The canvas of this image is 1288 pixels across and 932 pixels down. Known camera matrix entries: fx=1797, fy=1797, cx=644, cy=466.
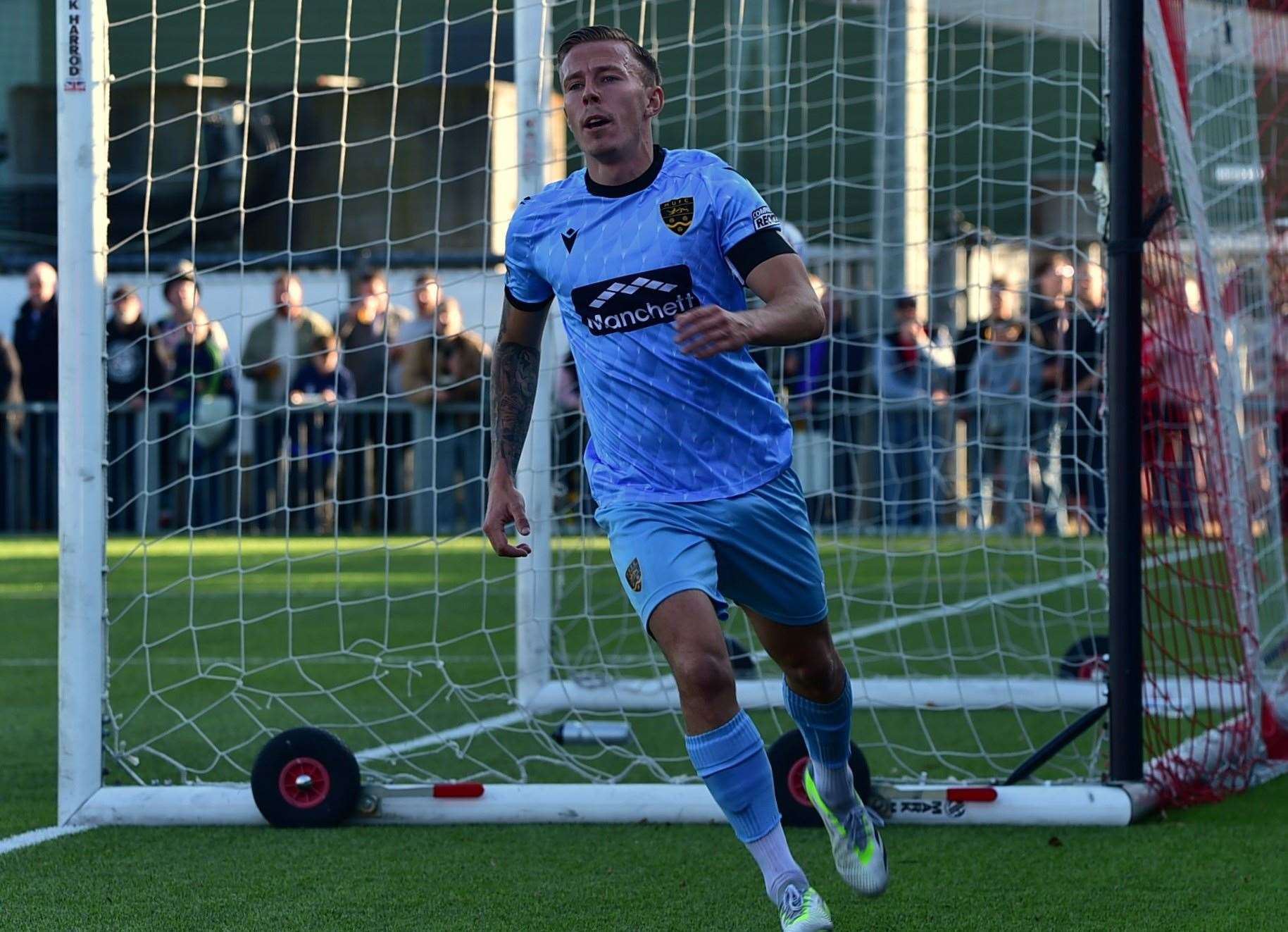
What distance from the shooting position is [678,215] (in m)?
4.30

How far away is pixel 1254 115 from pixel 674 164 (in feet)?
13.5

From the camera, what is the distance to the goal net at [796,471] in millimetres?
5984

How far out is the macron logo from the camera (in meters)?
4.29

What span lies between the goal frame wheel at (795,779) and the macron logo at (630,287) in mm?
1672

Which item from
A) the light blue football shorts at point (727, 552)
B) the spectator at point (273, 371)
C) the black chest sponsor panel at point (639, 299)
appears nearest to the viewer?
the light blue football shorts at point (727, 552)

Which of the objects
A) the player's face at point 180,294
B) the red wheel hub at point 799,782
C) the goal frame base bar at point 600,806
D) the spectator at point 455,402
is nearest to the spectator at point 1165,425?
the goal frame base bar at point 600,806

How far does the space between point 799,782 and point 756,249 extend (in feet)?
6.24

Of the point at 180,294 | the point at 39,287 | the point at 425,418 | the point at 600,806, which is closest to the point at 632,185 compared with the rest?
the point at 600,806

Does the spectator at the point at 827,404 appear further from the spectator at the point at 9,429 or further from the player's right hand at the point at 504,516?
the spectator at the point at 9,429

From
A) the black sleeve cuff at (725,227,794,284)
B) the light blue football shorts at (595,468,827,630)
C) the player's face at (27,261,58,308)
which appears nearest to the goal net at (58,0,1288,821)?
the light blue football shorts at (595,468,827,630)

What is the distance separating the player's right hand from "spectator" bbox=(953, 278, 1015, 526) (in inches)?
188

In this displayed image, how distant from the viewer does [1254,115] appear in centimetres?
759

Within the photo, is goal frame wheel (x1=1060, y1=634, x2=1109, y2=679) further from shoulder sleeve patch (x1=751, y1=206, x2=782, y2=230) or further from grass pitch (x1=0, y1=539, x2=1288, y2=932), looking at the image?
shoulder sleeve patch (x1=751, y1=206, x2=782, y2=230)

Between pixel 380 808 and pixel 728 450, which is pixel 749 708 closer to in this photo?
pixel 380 808
